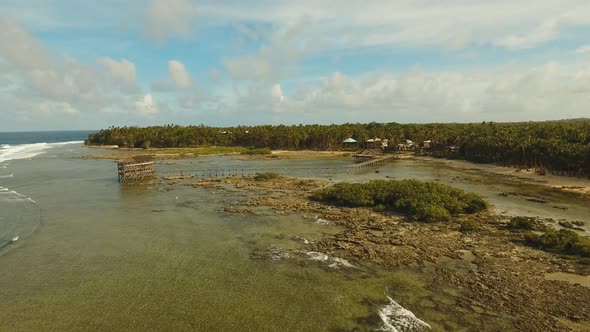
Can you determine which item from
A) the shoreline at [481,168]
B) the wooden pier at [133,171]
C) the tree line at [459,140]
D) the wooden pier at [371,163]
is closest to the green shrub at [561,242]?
the shoreline at [481,168]

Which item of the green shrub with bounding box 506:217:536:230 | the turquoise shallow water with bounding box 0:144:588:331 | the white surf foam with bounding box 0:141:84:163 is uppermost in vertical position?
the white surf foam with bounding box 0:141:84:163

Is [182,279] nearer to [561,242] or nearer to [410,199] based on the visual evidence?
[410,199]

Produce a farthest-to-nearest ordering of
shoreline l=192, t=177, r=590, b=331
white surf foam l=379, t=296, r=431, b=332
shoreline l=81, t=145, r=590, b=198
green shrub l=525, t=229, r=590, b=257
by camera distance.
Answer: shoreline l=81, t=145, r=590, b=198 → green shrub l=525, t=229, r=590, b=257 → shoreline l=192, t=177, r=590, b=331 → white surf foam l=379, t=296, r=431, b=332

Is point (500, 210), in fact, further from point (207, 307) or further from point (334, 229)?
point (207, 307)

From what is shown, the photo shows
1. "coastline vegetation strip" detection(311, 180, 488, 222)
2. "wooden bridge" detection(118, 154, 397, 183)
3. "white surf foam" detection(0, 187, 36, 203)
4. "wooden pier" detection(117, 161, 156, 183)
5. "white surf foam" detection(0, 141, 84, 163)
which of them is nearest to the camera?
"coastline vegetation strip" detection(311, 180, 488, 222)

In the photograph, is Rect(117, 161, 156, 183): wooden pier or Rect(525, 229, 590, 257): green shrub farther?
Rect(117, 161, 156, 183): wooden pier

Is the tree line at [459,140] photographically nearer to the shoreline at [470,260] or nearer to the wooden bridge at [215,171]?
the wooden bridge at [215,171]

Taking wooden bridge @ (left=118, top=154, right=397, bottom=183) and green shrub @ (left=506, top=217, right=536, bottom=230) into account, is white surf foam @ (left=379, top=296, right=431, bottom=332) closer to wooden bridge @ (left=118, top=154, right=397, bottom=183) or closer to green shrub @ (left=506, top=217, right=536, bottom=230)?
green shrub @ (left=506, top=217, right=536, bottom=230)

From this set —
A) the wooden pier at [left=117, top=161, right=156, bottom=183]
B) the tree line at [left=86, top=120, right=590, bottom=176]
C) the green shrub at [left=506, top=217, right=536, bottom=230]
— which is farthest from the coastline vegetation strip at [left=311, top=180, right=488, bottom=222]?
the wooden pier at [left=117, top=161, right=156, bottom=183]
